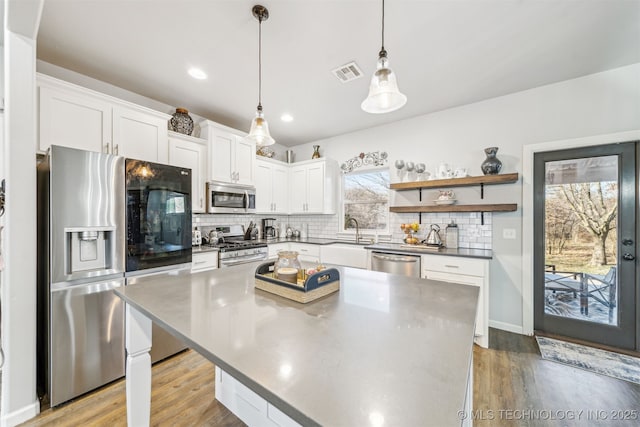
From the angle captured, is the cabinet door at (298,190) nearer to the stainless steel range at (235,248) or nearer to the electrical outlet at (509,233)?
the stainless steel range at (235,248)

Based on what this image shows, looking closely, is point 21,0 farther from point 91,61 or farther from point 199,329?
point 199,329

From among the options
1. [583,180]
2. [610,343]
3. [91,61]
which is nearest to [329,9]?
[91,61]

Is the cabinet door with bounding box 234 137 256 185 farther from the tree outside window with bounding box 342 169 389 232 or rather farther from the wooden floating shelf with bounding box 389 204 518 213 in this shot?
the wooden floating shelf with bounding box 389 204 518 213

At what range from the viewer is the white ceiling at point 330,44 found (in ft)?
5.58

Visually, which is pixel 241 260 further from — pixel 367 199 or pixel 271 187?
pixel 367 199

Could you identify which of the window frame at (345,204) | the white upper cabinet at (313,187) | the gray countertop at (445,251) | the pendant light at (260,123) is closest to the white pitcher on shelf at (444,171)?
the window frame at (345,204)

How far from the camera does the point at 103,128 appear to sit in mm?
2254

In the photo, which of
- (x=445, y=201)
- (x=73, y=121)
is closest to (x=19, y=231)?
(x=73, y=121)

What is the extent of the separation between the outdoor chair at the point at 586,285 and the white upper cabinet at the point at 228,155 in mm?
3783

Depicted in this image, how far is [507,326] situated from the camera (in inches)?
112

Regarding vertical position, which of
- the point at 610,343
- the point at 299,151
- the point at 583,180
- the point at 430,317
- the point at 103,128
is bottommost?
the point at 610,343

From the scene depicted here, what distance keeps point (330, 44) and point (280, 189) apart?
2.51 metres

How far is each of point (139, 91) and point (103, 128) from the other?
0.75 m

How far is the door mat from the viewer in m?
2.08
